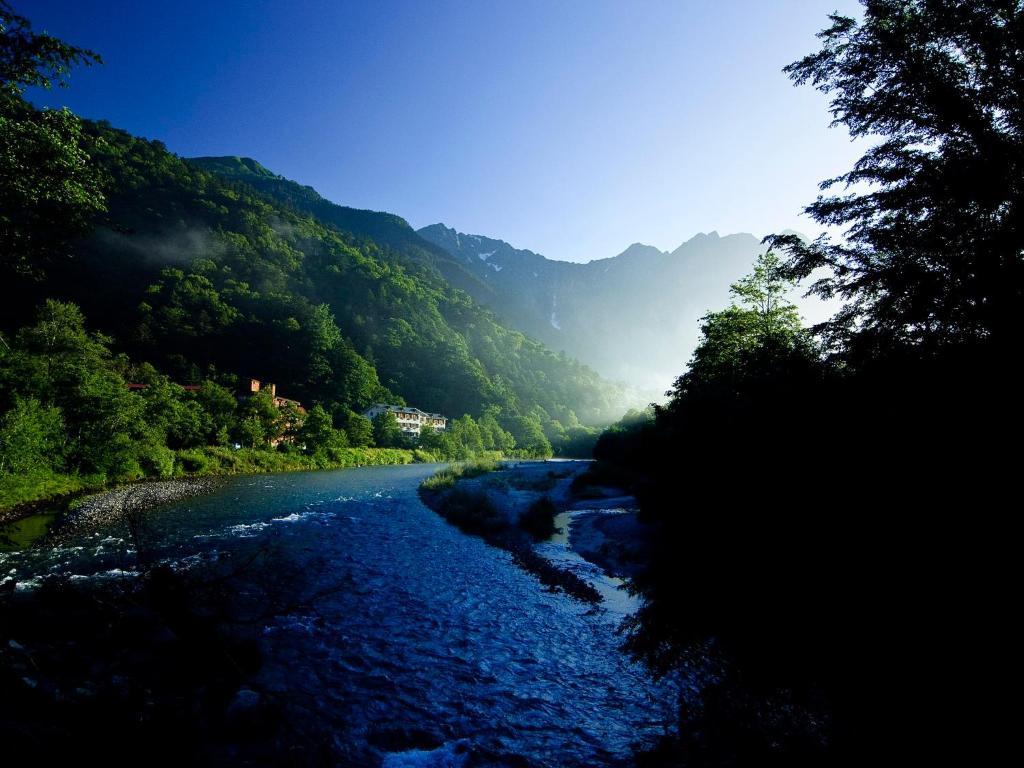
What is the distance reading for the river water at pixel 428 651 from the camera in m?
6.94

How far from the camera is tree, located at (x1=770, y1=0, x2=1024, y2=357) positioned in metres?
10.1

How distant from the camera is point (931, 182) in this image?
11219mm

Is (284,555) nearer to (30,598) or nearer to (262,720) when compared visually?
(30,598)

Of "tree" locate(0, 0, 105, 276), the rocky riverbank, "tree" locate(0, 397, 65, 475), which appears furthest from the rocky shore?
the rocky riverbank

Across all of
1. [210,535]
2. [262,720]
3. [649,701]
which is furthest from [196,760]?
[210,535]

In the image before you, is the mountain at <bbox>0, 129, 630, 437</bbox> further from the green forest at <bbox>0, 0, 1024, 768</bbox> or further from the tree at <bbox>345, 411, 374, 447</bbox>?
the green forest at <bbox>0, 0, 1024, 768</bbox>

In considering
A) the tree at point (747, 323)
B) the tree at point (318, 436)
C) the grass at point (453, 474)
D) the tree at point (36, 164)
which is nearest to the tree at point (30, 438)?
the tree at point (36, 164)

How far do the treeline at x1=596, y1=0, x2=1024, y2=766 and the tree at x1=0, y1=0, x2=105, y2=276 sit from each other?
16.9 metres

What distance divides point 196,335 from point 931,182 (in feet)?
A: 381

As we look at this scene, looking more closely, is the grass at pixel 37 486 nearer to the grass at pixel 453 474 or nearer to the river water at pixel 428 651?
the river water at pixel 428 651

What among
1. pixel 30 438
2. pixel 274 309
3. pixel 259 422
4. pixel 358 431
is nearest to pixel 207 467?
pixel 259 422

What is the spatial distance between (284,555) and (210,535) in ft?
17.6

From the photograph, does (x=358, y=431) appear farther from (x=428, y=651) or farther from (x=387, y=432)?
(x=428, y=651)

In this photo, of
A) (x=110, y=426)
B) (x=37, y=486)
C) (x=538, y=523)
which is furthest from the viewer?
(x=110, y=426)
